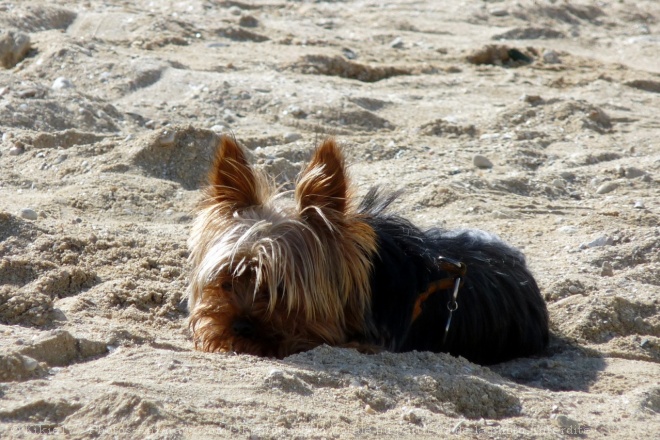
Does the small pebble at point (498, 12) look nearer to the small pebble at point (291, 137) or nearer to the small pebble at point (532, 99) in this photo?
the small pebble at point (532, 99)

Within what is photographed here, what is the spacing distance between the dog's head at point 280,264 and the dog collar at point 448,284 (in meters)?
0.30

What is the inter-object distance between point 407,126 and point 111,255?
4.05 metres

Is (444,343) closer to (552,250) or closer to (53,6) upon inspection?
(552,250)

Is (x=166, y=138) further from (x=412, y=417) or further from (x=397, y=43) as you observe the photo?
(x=397, y=43)

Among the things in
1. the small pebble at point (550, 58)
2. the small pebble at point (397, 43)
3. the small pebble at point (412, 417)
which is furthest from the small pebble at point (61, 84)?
the small pebble at point (550, 58)

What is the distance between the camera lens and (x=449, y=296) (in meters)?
4.84

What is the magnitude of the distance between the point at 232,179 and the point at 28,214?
1.73 metres

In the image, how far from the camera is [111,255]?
549 centimetres

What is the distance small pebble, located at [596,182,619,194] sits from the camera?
24.4 feet

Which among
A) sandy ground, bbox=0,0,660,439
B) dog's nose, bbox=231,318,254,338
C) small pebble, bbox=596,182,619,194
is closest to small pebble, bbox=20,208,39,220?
sandy ground, bbox=0,0,660,439

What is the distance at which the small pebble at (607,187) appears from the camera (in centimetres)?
744

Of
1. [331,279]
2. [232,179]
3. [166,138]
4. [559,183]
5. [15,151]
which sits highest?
[232,179]

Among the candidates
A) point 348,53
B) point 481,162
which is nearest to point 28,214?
point 481,162

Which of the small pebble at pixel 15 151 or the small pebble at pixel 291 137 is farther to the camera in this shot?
the small pebble at pixel 291 137
